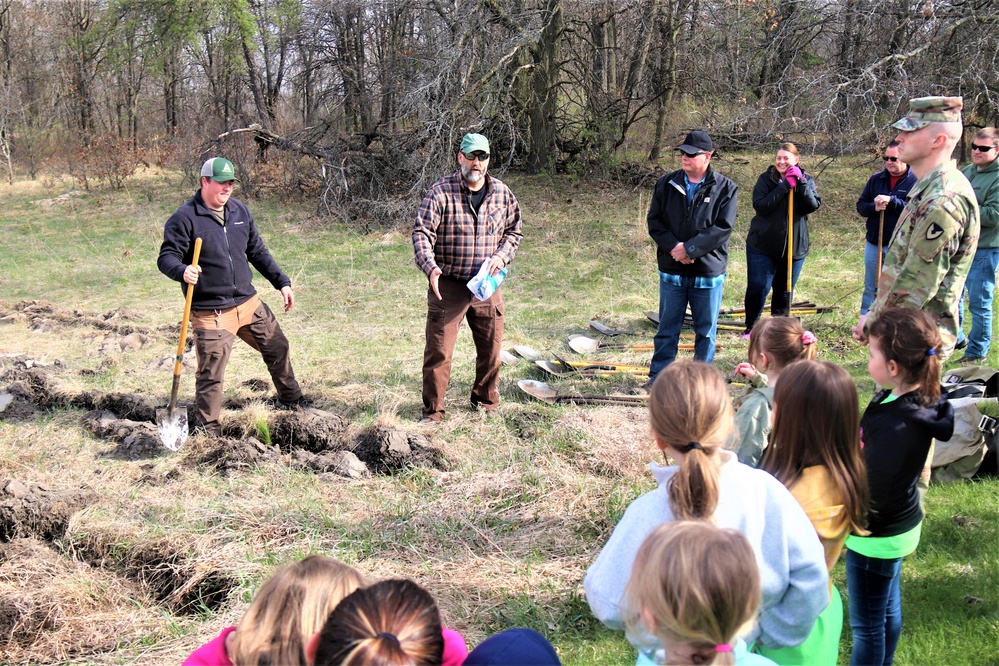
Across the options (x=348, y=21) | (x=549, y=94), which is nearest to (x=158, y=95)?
(x=348, y=21)

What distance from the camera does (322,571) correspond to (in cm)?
174

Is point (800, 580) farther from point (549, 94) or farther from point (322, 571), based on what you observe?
point (549, 94)

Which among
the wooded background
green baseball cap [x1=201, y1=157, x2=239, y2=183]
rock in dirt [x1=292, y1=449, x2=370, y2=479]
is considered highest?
the wooded background

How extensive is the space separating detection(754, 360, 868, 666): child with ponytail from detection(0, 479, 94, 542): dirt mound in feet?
11.9

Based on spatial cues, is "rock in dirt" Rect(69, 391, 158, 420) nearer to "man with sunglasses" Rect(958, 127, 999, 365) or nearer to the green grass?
the green grass

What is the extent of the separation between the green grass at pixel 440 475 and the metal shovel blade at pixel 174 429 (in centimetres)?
25

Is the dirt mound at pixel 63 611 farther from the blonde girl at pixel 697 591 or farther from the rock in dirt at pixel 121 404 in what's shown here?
the blonde girl at pixel 697 591

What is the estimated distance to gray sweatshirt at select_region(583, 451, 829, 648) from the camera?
77.0 inches

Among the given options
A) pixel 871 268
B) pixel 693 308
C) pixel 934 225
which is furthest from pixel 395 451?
pixel 871 268

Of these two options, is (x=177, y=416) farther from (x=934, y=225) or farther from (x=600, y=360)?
(x=934, y=225)

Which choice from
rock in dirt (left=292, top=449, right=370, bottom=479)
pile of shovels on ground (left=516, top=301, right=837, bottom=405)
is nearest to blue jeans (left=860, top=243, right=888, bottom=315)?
pile of shovels on ground (left=516, top=301, right=837, bottom=405)

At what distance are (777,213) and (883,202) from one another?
869 millimetres

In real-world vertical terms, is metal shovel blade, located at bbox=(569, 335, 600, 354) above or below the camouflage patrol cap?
below

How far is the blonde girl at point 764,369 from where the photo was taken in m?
2.93
